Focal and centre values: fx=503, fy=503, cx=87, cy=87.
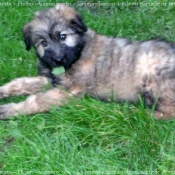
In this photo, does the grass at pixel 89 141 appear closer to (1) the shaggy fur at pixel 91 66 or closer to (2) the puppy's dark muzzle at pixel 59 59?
(1) the shaggy fur at pixel 91 66

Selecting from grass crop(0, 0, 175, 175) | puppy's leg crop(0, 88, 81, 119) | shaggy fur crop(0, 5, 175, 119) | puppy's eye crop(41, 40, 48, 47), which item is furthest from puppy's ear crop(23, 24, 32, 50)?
grass crop(0, 0, 175, 175)

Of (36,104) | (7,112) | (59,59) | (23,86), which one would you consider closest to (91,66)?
(59,59)

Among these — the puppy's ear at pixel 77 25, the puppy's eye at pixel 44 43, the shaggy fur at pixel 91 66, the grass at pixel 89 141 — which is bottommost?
the grass at pixel 89 141

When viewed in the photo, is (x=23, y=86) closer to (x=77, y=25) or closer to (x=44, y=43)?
(x=44, y=43)

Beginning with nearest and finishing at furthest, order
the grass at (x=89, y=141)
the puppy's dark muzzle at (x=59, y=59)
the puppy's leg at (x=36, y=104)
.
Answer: the grass at (x=89, y=141) → the puppy's dark muzzle at (x=59, y=59) → the puppy's leg at (x=36, y=104)

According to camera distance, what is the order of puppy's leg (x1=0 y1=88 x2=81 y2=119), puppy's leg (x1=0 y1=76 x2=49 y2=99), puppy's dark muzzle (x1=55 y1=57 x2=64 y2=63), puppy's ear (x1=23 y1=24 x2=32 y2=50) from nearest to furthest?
1. puppy's dark muzzle (x1=55 y1=57 x2=64 y2=63)
2. puppy's leg (x1=0 y1=88 x2=81 y2=119)
3. puppy's ear (x1=23 y1=24 x2=32 y2=50)
4. puppy's leg (x1=0 y1=76 x2=49 y2=99)

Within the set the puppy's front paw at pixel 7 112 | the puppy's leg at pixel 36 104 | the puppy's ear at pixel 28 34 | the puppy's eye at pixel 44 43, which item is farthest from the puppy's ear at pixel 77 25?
the puppy's front paw at pixel 7 112

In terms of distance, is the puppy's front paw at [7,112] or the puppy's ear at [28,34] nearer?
the puppy's front paw at [7,112]

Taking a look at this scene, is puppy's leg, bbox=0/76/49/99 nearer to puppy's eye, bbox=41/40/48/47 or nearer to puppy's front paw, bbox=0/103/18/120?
puppy's front paw, bbox=0/103/18/120
